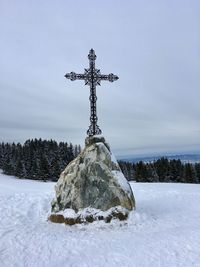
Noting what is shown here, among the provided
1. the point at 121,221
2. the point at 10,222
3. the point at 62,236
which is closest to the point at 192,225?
the point at 121,221

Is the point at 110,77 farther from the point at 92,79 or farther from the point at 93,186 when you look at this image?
the point at 93,186

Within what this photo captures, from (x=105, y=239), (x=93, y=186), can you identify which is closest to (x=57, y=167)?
(x=93, y=186)

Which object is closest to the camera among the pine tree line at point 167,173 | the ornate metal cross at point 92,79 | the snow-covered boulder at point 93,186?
the snow-covered boulder at point 93,186

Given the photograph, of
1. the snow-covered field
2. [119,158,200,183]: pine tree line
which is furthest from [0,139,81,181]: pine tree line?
the snow-covered field

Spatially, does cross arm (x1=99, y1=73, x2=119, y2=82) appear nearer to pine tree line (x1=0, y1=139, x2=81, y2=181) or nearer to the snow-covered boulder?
the snow-covered boulder

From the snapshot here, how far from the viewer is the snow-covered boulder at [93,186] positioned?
12.4m

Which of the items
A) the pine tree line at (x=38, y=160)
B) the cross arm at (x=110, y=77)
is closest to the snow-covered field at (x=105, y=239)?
the cross arm at (x=110, y=77)

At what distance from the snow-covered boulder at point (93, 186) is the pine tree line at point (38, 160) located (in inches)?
1807

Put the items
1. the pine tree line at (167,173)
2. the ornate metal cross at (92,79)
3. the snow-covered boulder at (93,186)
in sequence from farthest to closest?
the pine tree line at (167,173), the ornate metal cross at (92,79), the snow-covered boulder at (93,186)

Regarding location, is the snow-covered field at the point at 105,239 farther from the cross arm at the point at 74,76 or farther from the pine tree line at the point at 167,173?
the pine tree line at the point at 167,173

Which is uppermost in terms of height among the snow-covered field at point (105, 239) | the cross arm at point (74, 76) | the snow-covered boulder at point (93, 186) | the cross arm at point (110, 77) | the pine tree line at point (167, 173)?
the cross arm at point (110, 77)

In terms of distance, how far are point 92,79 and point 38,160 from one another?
152ft

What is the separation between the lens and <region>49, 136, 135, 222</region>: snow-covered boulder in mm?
12438

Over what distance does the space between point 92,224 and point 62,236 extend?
1.63 metres
